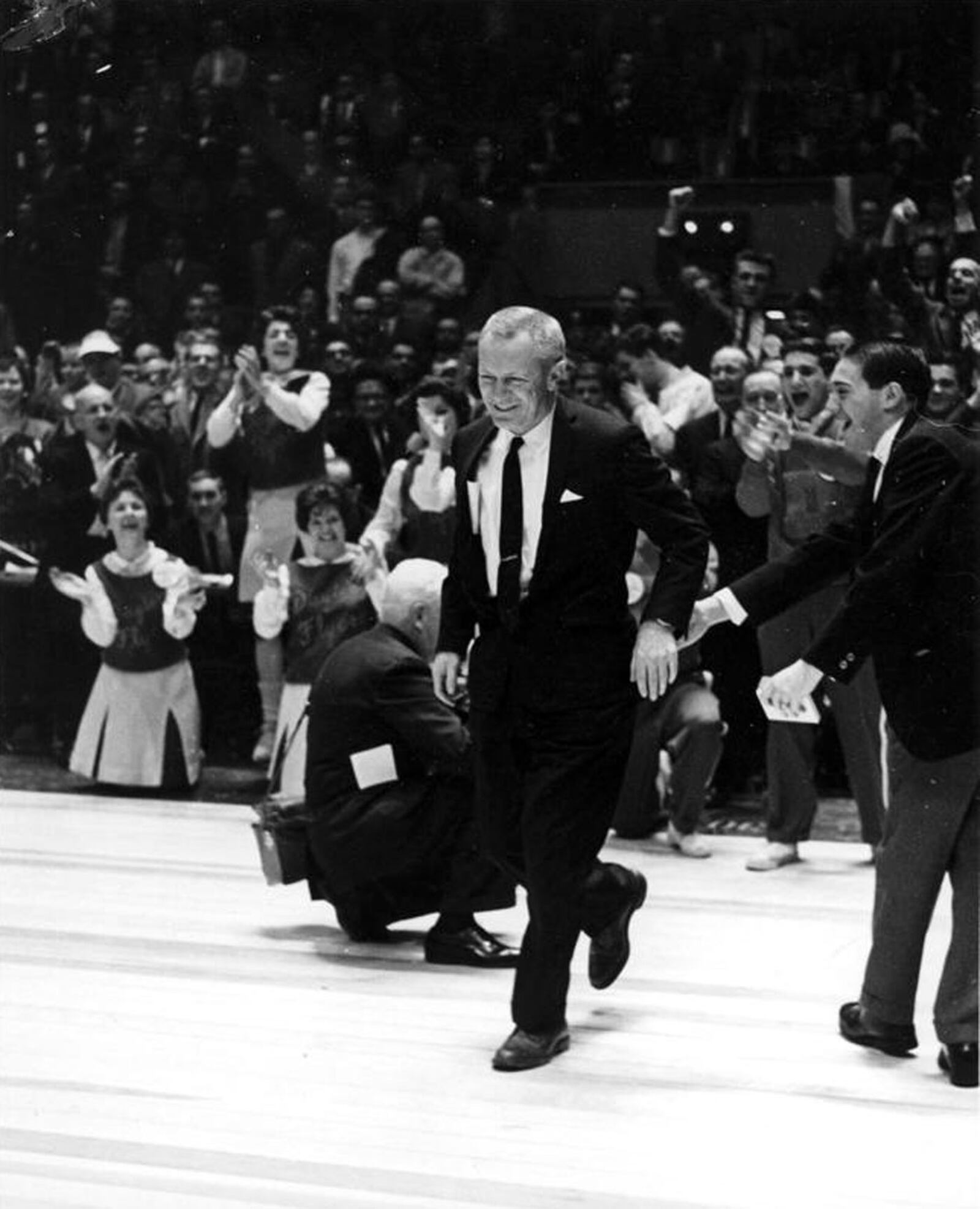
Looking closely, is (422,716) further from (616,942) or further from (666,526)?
(666,526)

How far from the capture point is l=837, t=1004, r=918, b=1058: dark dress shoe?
362 cm

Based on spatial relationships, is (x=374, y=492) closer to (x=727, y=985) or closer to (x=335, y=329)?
(x=335, y=329)

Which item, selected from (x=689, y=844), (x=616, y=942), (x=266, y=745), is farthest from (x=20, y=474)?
(x=616, y=942)

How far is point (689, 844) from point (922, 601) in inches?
93.7

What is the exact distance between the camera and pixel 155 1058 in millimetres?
3635

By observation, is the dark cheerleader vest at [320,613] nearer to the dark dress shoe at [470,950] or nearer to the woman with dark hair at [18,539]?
the woman with dark hair at [18,539]

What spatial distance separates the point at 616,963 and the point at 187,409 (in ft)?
11.8

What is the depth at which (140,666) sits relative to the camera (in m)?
6.77

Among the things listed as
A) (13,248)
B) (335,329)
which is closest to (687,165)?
(335,329)

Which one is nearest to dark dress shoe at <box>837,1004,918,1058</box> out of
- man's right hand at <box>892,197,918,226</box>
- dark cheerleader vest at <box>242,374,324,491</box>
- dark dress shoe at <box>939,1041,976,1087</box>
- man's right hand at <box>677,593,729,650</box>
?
dark dress shoe at <box>939,1041,976,1087</box>

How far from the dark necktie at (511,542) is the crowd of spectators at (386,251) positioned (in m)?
2.30

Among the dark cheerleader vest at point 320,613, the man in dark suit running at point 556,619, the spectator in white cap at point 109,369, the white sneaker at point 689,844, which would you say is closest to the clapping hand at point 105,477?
the spectator in white cap at point 109,369

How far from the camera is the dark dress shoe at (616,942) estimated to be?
3893 millimetres

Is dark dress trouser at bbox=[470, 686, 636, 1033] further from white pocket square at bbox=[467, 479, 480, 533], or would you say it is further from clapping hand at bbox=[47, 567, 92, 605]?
clapping hand at bbox=[47, 567, 92, 605]
